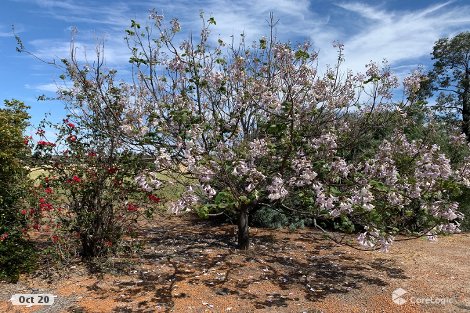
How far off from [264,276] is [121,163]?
11.9 ft

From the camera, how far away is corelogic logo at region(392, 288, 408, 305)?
19.9 ft

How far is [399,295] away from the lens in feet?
20.7

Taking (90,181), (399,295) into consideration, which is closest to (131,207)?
(90,181)

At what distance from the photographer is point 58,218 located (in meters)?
7.64

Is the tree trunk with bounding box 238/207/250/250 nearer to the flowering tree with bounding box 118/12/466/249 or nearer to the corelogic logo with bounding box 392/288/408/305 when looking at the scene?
the flowering tree with bounding box 118/12/466/249

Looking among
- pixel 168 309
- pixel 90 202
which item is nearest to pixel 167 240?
pixel 90 202

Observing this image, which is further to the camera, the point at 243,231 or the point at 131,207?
the point at 243,231

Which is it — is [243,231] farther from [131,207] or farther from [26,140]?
[26,140]
